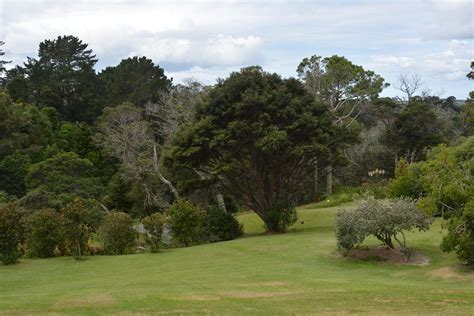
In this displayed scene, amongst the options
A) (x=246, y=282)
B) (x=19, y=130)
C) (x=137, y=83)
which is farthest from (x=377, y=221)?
(x=137, y=83)

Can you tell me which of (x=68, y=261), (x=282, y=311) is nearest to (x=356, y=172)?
(x=68, y=261)

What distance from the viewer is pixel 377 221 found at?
22.2 metres

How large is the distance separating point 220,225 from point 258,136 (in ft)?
17.9

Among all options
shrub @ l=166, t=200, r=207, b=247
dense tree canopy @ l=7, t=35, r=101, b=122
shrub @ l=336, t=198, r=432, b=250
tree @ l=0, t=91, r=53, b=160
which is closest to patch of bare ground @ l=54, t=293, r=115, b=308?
shrub @ l=336, t=198, r=432, b=250

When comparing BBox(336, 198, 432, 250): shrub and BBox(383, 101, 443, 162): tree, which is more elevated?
BBox(383, 101, 443, 162): tree

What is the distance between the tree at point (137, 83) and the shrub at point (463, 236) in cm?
5085

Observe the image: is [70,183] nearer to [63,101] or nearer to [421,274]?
[421,274]

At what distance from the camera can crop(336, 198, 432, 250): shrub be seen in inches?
869

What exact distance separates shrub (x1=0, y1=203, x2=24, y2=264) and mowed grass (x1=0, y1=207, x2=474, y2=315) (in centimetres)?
84

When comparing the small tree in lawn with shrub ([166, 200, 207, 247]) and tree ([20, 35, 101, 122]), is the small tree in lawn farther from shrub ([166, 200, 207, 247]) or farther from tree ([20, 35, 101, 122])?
tree ([20, 35, 101, 122])

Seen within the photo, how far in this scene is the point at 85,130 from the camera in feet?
190

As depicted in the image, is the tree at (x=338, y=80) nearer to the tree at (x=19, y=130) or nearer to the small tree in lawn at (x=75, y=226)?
the tree at (x=19, y=130)

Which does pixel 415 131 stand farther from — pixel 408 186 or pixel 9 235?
pixel 9 235

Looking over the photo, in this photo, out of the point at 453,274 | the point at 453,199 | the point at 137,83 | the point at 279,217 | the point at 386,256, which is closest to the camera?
the point at 453,274
